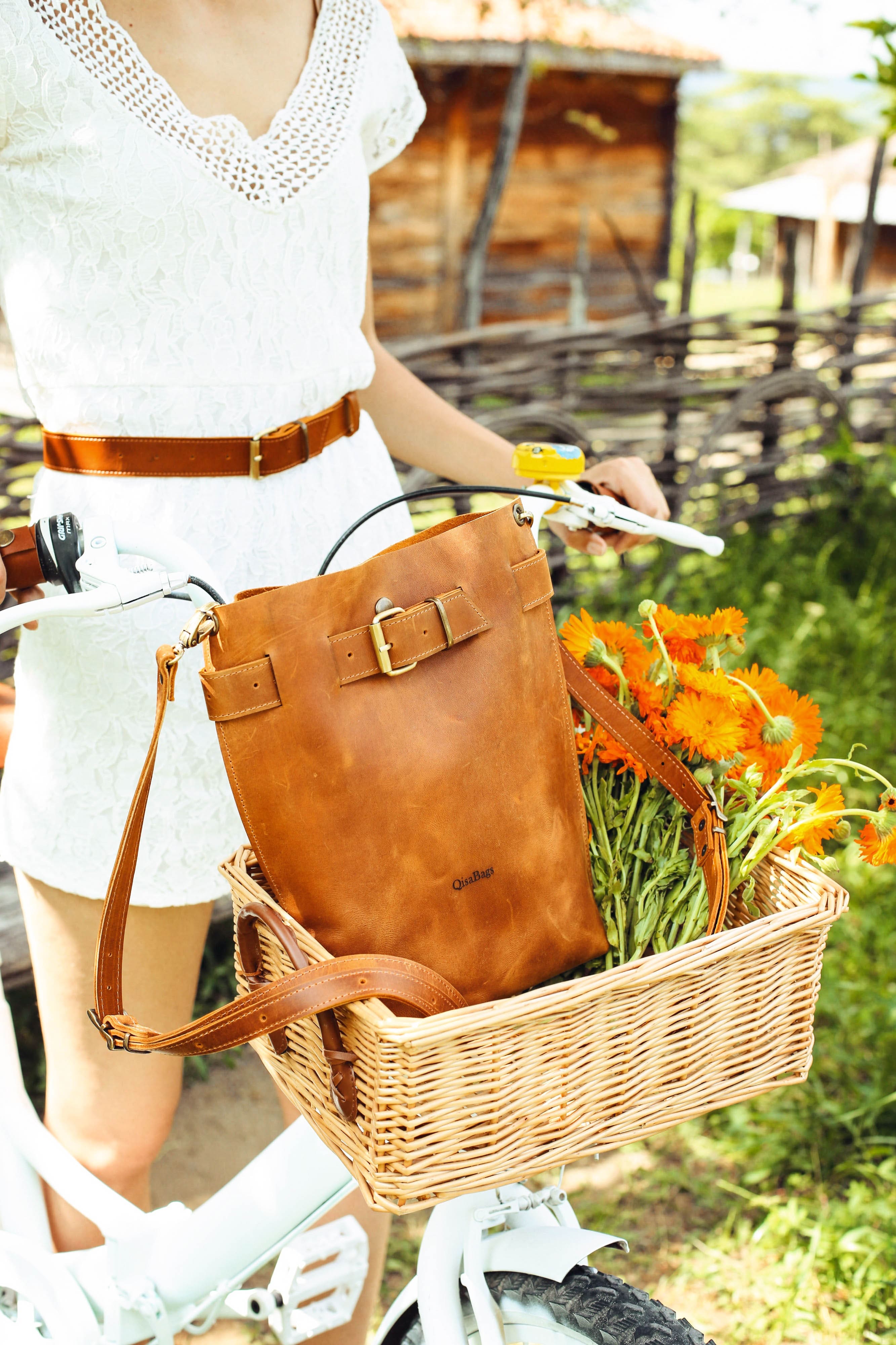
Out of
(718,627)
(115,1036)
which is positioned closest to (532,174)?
(718,627)

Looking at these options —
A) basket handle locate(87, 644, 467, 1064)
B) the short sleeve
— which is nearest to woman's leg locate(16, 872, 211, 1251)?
basket handle locate(87, 644, 467, 1064)

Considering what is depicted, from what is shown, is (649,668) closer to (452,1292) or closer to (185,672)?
(185,672)

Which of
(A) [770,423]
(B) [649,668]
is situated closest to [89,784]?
(B) [649,668]

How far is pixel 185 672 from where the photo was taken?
1291mm

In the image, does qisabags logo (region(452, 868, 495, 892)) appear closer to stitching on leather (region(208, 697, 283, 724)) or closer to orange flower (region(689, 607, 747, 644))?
stitching on leather (region(208, 697, 283, 724))

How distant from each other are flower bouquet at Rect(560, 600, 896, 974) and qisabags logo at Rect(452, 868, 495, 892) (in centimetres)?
18

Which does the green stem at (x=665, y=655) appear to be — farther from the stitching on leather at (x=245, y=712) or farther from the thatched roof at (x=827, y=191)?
the thatched roof at (x=827, y=191)

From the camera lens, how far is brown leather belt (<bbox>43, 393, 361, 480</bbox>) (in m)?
1.22

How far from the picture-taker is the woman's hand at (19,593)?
98 cm

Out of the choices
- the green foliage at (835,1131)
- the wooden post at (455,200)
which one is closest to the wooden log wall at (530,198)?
the wooden post at (455,200)

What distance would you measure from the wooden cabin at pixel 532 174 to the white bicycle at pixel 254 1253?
22.6ft

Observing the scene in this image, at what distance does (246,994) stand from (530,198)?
1020cm

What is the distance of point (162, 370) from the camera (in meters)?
1.21

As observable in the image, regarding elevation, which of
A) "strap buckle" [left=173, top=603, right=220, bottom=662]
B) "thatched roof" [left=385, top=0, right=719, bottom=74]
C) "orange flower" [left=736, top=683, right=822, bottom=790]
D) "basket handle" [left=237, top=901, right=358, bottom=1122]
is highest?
"thatched roof" [left=385, top=0, right=719, bottom=74]
